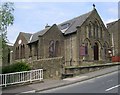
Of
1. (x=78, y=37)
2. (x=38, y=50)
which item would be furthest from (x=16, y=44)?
(x=78, y=37)

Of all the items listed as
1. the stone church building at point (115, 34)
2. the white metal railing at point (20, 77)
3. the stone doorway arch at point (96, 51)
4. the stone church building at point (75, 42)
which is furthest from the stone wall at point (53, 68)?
the stone church building at point (115, 34)

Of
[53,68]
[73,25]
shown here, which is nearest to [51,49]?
[73,25]

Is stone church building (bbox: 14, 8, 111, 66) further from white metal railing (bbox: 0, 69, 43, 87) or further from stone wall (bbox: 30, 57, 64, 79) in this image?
white metal railing (bbox: 0, 69, 43, 87)

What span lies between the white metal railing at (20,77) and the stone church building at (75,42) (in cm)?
1983

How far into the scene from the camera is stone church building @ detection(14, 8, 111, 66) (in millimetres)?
42938

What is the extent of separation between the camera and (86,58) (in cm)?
4284

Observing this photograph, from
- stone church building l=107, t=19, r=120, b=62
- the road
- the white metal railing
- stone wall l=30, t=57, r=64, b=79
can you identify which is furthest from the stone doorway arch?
the road

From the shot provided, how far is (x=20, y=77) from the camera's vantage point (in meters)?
20.3

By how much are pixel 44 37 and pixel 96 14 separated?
34.0ft

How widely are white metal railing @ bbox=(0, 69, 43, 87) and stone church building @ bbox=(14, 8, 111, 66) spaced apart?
1983 centimetres

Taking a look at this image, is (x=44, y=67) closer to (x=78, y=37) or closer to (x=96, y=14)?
(x=78, y=37)

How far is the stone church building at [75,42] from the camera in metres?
42.9

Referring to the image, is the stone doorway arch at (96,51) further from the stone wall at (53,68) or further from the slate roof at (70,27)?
the stone wall at (53,68)

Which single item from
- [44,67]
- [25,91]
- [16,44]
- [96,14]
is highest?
[96,14]
